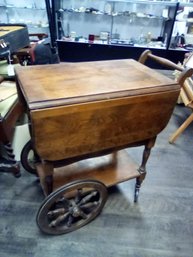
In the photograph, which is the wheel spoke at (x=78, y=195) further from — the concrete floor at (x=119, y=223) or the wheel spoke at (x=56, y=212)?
the concrete floor at (x=119, y=223)

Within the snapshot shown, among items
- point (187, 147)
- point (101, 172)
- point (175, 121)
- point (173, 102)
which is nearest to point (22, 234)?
point (101, 172)

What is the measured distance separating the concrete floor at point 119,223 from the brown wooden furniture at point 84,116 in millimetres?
105

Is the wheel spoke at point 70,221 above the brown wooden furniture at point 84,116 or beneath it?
beneath

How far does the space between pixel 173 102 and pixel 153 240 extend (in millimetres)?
769

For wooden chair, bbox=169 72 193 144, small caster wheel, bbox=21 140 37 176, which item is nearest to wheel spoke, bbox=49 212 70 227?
small caster wheel, bbox=21 140 37 176

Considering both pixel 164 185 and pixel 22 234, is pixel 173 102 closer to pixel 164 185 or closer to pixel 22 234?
pixel 164 185

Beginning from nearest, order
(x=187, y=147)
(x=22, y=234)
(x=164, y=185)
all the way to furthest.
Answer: (x=22, y=234) → (x=164, y=185) → (x=187, y=147)

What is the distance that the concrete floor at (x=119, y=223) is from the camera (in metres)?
1.19

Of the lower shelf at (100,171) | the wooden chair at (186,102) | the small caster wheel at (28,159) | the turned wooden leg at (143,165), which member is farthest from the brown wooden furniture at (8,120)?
the wooden chair at (186,102)

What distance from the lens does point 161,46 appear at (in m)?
3.10

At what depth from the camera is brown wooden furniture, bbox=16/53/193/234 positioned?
32.9 inches

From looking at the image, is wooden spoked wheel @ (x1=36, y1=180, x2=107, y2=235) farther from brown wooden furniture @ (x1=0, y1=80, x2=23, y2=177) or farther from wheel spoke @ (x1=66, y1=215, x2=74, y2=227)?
brown wooden furniture @ (x1=0, y1=80, x2=23, y2=177)

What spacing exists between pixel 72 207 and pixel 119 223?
0.34 meters

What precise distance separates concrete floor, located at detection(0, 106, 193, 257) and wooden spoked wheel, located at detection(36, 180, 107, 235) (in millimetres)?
67
